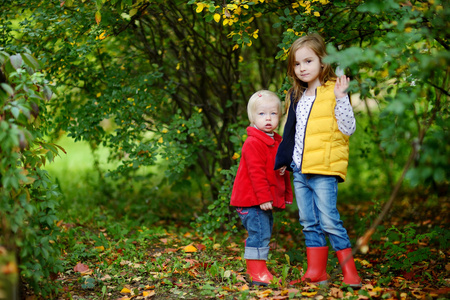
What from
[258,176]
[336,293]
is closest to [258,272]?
[336,293]

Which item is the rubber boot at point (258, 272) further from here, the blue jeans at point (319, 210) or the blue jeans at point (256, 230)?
the blue jeans at point (319, 210)

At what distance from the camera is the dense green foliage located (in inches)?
88.1

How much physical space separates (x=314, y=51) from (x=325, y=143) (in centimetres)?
65

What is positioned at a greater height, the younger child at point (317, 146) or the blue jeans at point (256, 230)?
the younger child at point (317, 146)

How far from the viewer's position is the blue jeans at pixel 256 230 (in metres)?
3.08

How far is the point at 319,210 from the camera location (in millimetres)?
2947

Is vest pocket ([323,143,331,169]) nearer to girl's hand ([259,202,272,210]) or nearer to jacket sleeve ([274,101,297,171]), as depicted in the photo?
jacket sleeve ([274,101,297,171])

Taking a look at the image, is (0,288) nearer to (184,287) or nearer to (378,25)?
(184,287)

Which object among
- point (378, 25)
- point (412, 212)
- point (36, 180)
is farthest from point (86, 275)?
point (412, 212)

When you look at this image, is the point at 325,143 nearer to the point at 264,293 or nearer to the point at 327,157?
the point at 327,157

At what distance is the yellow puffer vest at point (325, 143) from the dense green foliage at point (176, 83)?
32cm

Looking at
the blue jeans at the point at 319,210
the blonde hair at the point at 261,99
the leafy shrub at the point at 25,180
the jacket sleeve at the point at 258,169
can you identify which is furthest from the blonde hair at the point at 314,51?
the leafy shrub at the point at 25,180

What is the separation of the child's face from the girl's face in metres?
0.29

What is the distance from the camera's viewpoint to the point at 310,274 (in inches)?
119
